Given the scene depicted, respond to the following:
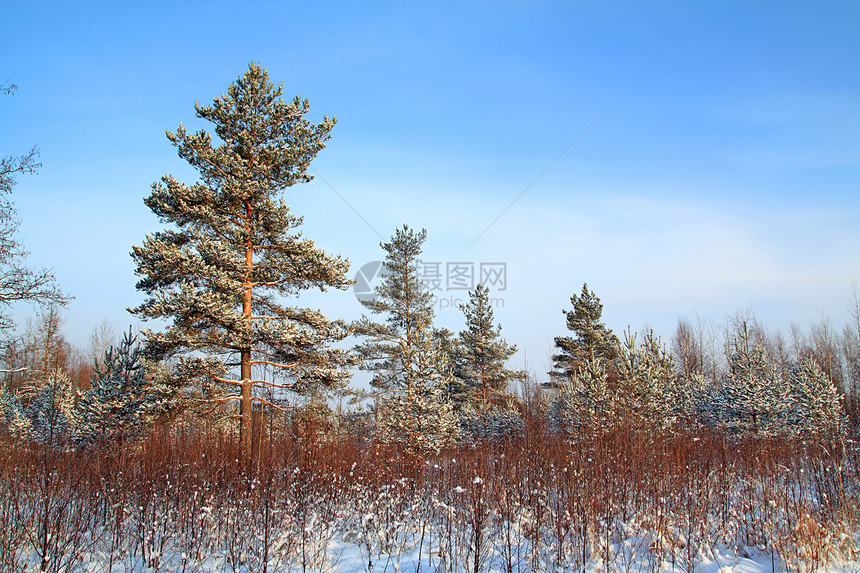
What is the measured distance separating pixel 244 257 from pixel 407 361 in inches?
261

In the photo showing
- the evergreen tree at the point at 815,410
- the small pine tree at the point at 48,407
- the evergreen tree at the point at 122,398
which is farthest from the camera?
the small pine tree at the point at 48,407

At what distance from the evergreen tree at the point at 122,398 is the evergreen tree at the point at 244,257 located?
803 mm

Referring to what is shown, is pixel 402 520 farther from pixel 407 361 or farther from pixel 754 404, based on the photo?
pixel 754 404

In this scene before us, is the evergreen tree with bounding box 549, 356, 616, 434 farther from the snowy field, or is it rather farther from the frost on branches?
the snowy field

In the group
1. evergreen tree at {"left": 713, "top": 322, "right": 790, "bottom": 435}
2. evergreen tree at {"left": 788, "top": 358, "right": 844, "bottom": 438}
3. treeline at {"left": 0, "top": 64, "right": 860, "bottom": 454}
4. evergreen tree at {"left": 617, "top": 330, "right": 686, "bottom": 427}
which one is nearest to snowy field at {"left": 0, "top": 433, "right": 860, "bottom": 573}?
treeline at {"left": 0, "top": 64, "right": 860, "bottom": 454}

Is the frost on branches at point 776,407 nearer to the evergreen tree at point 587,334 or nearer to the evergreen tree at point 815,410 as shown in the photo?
the evergreen tree at point 815,410

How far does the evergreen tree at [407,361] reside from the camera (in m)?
15.6

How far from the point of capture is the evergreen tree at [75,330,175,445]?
11.2 m

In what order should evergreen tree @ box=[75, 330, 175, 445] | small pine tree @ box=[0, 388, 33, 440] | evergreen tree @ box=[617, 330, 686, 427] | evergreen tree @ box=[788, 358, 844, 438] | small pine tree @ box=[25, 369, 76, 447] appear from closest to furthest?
evergreen tree @ box=[75, 330, 175, 445] < evergreen tree @ box=[617, 330, 686, 427] < evergreen tree @ box=[788, 358, 844, 438] < small pine tree @ box=[25, 369, 76, 447] < small pine tree @ box=[0, 388, 33, 440]

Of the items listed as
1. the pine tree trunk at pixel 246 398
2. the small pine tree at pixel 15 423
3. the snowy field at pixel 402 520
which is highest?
the pine tree trunk at pixel 246 398

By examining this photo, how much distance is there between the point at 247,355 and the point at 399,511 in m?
7.33

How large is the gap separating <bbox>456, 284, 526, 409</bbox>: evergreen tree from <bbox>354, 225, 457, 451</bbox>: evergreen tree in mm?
2996

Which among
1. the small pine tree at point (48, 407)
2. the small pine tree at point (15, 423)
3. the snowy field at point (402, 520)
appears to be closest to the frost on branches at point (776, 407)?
the snowy field at point (402, 520)

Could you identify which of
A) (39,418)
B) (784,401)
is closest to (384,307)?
(784,401)
